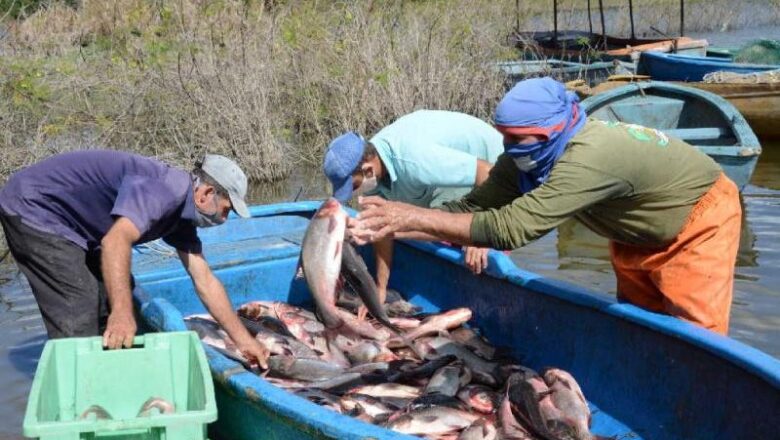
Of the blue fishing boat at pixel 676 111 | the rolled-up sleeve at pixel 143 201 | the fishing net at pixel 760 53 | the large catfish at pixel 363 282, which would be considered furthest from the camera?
the fishing net at pixel 760 53

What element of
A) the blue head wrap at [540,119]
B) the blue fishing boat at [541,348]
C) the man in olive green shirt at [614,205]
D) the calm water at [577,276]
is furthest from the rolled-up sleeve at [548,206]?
the calm water at [577,276]

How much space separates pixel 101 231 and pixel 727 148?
7.05 meters

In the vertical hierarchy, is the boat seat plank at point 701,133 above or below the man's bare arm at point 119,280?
below

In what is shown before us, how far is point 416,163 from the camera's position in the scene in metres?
5.92

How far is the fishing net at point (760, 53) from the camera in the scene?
17.5 metres

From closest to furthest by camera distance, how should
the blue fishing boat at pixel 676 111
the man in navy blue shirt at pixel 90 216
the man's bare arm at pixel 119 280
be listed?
the man's bare arm at pixel 119 280
the man in navy blue shirt at pixel 90 216
the blue fishing boat at pixel 676 111

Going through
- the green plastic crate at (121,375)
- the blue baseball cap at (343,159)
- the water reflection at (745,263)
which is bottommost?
the water reflection at (745,263)

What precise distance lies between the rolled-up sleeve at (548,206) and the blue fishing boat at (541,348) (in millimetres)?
844

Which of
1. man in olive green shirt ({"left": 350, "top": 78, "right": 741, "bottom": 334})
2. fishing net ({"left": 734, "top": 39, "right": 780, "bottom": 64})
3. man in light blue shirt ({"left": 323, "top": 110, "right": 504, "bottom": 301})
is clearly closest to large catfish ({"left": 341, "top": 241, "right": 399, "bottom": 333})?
man in light blue shirt ({"left": 323, "top": 110, "right": 504, "bottom": 301})

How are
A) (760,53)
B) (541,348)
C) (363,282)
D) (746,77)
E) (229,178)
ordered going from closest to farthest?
1. (229,178)
2. (541,348)
3. (363,282)
4. (746,77)
5. (760,53)

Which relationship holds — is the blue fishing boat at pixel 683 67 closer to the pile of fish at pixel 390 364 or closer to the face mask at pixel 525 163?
the pile of fish at pixel 390 364

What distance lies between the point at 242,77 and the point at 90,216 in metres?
7.38

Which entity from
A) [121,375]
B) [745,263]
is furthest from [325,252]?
[745,263]

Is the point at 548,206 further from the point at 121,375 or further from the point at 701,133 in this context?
the point at 701,133
